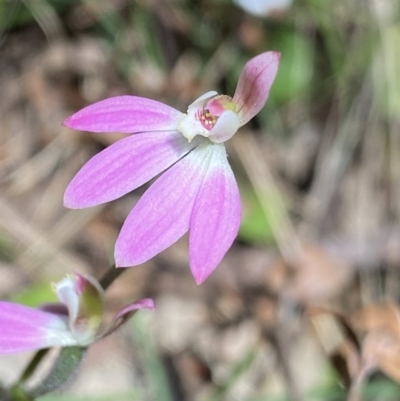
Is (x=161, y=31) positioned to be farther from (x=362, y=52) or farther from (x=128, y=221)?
(x=128, y=221)

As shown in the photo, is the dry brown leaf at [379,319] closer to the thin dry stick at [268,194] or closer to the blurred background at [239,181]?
the blurred background at [239,181]

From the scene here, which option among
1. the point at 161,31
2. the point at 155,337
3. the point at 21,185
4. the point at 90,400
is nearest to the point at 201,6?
the point at 161,31

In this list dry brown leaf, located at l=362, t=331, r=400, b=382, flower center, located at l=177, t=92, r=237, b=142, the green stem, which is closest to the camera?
flower center, located at l=177, t=92, r=237, b=142

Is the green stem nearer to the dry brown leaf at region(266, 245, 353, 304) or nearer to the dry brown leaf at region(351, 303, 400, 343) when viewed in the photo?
the dry brown leaf at region(351, 303, 400, 343)

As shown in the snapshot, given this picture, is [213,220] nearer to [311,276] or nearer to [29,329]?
[29,329]

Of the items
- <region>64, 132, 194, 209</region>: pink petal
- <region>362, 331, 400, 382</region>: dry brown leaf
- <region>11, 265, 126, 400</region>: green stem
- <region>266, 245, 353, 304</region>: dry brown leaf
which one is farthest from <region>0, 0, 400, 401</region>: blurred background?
<region>64, 132, 194, 209</region>: pink petal

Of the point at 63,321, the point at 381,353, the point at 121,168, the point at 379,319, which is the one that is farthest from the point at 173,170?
the point at 379,319
